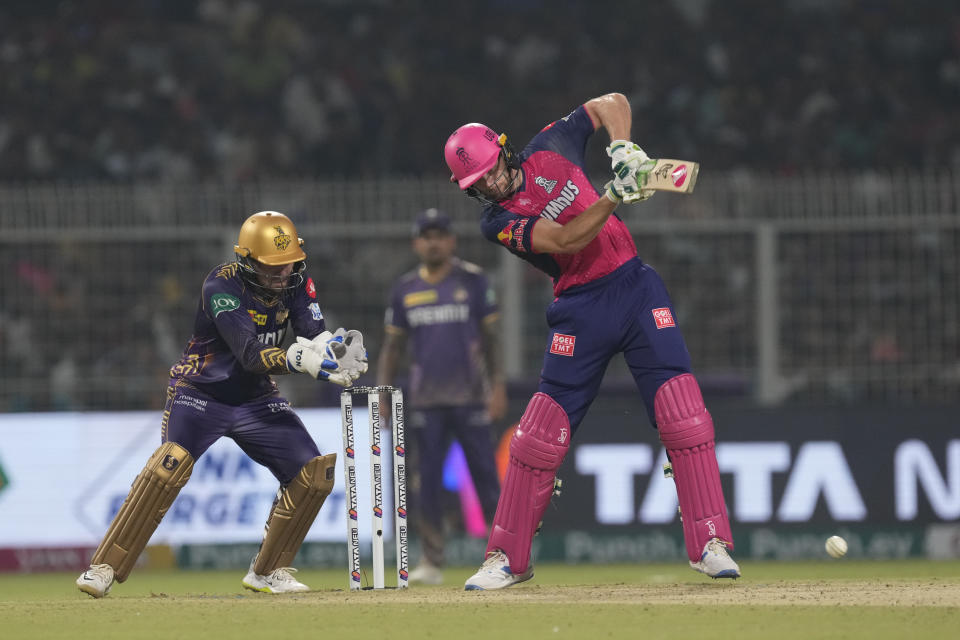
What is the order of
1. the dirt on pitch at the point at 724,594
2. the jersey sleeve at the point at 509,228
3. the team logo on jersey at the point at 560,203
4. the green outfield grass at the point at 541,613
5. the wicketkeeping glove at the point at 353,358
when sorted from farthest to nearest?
the team logo on jersey at the point at 560,203
the wicketkeeping glove at the point at 353,358
the jersey sleeve at the point at 509,228
the dirt on pitch at the point at 724,594
the green outfield grass at the point at 541,613

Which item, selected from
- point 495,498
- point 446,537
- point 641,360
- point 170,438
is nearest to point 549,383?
point 641,360

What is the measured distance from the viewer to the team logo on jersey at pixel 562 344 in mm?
7172

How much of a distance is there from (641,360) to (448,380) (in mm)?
3318

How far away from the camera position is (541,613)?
6.27 m

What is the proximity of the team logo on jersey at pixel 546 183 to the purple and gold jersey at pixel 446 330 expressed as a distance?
3.27 meters

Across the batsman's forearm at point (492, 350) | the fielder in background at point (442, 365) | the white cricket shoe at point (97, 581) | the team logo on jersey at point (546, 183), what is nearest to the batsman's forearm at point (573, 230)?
the team logo on jersey at point (546, 183)

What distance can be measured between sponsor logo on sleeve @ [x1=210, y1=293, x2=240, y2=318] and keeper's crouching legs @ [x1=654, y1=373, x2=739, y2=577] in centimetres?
219

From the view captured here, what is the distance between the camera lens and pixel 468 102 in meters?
17.3

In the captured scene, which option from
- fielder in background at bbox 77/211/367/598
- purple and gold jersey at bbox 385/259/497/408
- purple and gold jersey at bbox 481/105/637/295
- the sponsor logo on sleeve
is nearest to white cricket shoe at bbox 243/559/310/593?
fielder in background at bbox 77/211/367/598

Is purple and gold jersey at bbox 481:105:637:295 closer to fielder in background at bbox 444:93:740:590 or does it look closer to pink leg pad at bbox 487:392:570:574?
fielder in background at bbox 444:93:740:590

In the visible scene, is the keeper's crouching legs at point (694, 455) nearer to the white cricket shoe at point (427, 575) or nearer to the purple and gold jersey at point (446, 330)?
the white cricket shoe at point (427, 575)

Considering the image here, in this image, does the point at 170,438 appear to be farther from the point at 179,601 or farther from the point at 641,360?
the point at 641,360

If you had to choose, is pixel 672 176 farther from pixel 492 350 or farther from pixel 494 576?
pixel 492 350

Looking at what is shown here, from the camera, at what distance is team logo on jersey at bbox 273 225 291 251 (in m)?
7.39
